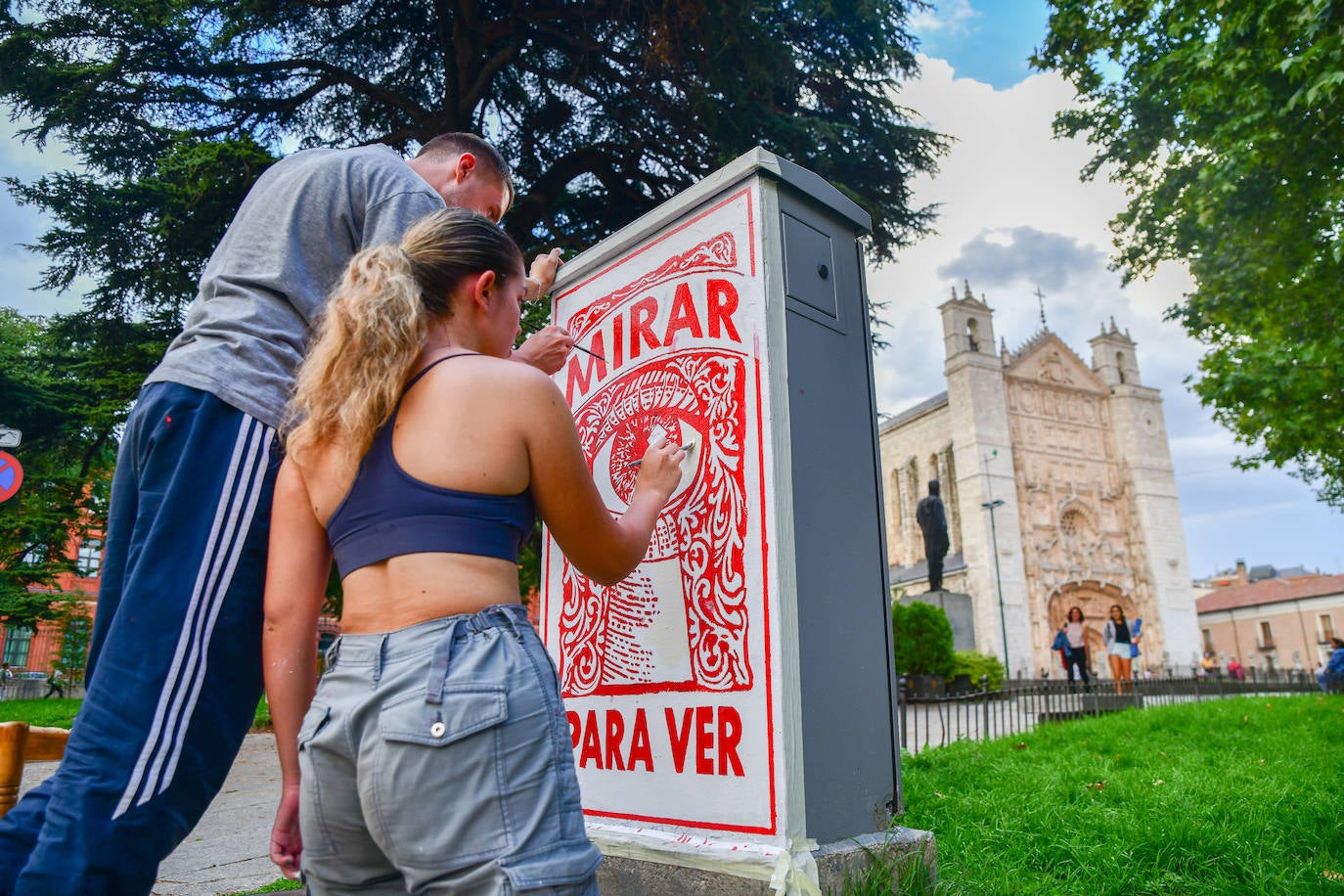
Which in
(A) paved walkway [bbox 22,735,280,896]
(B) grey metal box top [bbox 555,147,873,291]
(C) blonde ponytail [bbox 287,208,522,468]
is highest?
(B) grey metal box top [bbox 555,147,873,291]

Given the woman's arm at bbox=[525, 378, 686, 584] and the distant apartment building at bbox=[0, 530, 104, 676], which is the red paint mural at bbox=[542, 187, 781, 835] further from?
the distant apartment building at bbox=[0, 530, 104, 676]

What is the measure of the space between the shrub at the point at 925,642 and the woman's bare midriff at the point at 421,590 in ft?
50.4

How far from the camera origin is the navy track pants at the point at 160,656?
1201 millimetres

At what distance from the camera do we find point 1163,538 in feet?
138

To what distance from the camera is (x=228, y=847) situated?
3963 millimetres

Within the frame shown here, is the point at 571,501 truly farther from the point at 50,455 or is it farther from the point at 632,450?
the point at 50,455

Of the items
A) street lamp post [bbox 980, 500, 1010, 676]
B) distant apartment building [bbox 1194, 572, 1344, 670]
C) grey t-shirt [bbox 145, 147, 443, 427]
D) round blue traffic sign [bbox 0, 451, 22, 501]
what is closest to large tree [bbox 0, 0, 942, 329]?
round blue traffic sign [bbox 0, 451, 22, 501]

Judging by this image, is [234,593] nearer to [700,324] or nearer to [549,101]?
[700,324]

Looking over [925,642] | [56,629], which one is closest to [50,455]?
[56,629]

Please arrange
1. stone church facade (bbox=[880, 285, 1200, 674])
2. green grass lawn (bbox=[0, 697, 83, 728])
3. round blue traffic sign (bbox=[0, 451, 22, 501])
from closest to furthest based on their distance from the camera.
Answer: round blue traffic sign (bbox=[0, 451, 22, 501]) → green grass lawn (bbox=[0, 697, 83, 728]) → stone church facade (bbox=[880, 285, 1200, 674])

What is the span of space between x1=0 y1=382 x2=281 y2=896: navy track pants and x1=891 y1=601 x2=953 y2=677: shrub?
15324 mm

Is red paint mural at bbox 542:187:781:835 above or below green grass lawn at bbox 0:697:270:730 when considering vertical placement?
above

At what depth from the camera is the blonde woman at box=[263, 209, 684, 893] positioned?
107cm

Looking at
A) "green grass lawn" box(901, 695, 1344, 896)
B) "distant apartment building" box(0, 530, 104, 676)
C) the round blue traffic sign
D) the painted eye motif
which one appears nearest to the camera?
the painted eye motif
